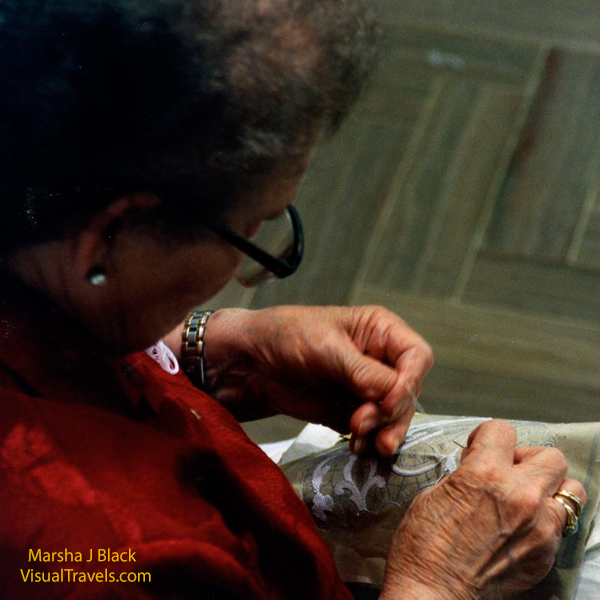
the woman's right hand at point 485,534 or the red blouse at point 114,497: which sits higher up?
the red blouse at point 114,497

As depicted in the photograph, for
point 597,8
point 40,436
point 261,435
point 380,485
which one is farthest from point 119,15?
point 597,8

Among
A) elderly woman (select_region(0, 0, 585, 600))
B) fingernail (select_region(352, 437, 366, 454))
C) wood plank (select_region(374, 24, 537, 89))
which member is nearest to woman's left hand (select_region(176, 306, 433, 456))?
fingernail (select_region(352, 437, 366, 454))

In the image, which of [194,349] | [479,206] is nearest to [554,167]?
[479,206]

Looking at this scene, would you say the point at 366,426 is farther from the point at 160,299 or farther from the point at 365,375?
the point at 160,299

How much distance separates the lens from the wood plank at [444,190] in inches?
46.2

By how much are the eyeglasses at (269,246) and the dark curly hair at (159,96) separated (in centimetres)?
4

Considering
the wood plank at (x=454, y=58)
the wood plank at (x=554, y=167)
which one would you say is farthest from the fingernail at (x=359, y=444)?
the wood plank at (x=454, y=58)

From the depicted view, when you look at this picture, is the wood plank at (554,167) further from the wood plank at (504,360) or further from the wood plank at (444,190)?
the wood plank at (504,360)

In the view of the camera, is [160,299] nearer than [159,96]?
No

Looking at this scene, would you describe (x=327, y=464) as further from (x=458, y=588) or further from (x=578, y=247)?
(x=578, y=247)

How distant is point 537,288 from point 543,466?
47cm

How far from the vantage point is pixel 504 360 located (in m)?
1.06

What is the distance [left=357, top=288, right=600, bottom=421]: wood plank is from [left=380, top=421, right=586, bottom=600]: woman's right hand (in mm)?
257

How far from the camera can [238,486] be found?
25.8 inches
